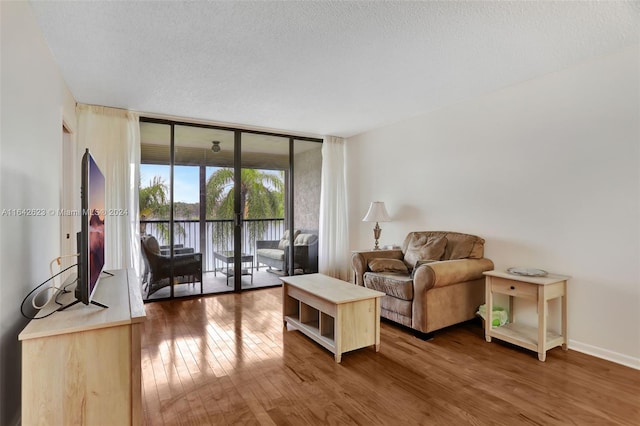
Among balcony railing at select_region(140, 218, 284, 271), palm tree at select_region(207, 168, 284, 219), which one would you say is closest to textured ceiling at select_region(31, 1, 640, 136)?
palm tree at select_region(207, 168, 284, 219)

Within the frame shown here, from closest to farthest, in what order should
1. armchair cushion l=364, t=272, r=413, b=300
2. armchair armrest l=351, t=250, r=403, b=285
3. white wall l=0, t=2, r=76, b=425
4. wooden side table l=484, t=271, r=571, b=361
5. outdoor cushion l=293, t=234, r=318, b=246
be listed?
white wall l=0, t=2, r=76, b=425
wooden side table l=484, t=271, r=571, b=361
armchair cushion l=364, t=272, r=413, b=300
armchair armrest l=351, t=250, r=403, b=285
outdoor cushion l=293, t=234, r=318, b=246

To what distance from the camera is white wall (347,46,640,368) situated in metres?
2.44

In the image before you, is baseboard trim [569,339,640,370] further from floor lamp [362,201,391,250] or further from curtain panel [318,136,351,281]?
curtain panel [318,136,351,281]

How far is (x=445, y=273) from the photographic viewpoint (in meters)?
2.90

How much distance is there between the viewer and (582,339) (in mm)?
2650

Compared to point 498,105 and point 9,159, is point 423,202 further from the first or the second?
point 9,159

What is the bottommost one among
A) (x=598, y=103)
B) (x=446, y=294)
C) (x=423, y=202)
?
(x=446, y=294)

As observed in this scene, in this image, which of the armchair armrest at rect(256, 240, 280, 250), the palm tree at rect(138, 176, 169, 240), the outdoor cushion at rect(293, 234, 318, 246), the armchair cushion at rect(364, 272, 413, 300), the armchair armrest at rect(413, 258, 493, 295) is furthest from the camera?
the outdoor cushion at rect(293, 234, 318, 246)

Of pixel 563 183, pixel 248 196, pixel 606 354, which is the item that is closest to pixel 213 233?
→ pixel 248 196

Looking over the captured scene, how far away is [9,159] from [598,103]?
3.88m

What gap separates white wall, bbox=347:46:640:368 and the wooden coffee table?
1.54m

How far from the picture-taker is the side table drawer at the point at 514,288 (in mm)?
2562

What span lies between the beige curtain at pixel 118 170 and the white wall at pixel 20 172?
4.31 feet

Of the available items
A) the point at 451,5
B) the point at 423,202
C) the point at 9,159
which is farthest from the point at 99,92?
the point at 423,202
